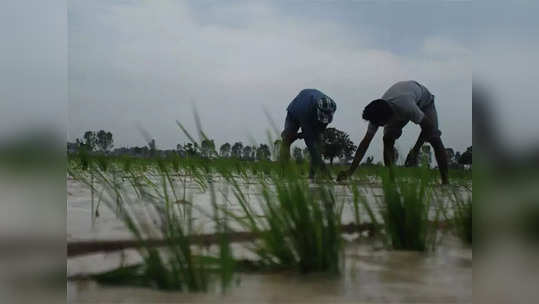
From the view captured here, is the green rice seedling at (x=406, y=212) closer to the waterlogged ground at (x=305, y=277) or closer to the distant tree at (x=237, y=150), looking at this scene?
the waterlogged ground at (x=305, y=277)

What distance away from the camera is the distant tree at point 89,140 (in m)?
1.37

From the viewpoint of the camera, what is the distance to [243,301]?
1132 mm

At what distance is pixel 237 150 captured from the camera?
4.57 ft

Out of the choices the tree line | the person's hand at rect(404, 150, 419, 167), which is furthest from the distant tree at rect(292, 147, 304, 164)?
the person's hand at rect(404, 150, 419, 167)

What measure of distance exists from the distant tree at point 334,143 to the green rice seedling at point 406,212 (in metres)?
0.15

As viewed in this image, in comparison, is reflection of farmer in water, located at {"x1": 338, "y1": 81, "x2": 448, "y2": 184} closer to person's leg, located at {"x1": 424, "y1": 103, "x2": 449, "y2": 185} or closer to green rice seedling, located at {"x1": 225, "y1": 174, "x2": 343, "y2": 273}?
person's leg, located at {"x1": 424, "y1": 103, "x2": 449, "y2": 185}

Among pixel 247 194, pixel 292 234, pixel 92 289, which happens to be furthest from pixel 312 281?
pixel 92 289

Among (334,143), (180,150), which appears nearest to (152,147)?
(180,150)

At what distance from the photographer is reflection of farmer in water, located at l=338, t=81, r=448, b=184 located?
1467 mm

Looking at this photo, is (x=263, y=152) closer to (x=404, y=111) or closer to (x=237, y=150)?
(x=237, y=150)

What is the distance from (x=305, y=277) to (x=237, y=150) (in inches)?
17.3

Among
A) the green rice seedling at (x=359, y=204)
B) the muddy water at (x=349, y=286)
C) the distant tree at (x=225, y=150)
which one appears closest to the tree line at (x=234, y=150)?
the distant tree at (x=225, y=150)

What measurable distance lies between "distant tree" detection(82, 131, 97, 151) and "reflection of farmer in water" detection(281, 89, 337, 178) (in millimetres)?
573

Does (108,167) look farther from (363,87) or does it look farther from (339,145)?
(363,87)
